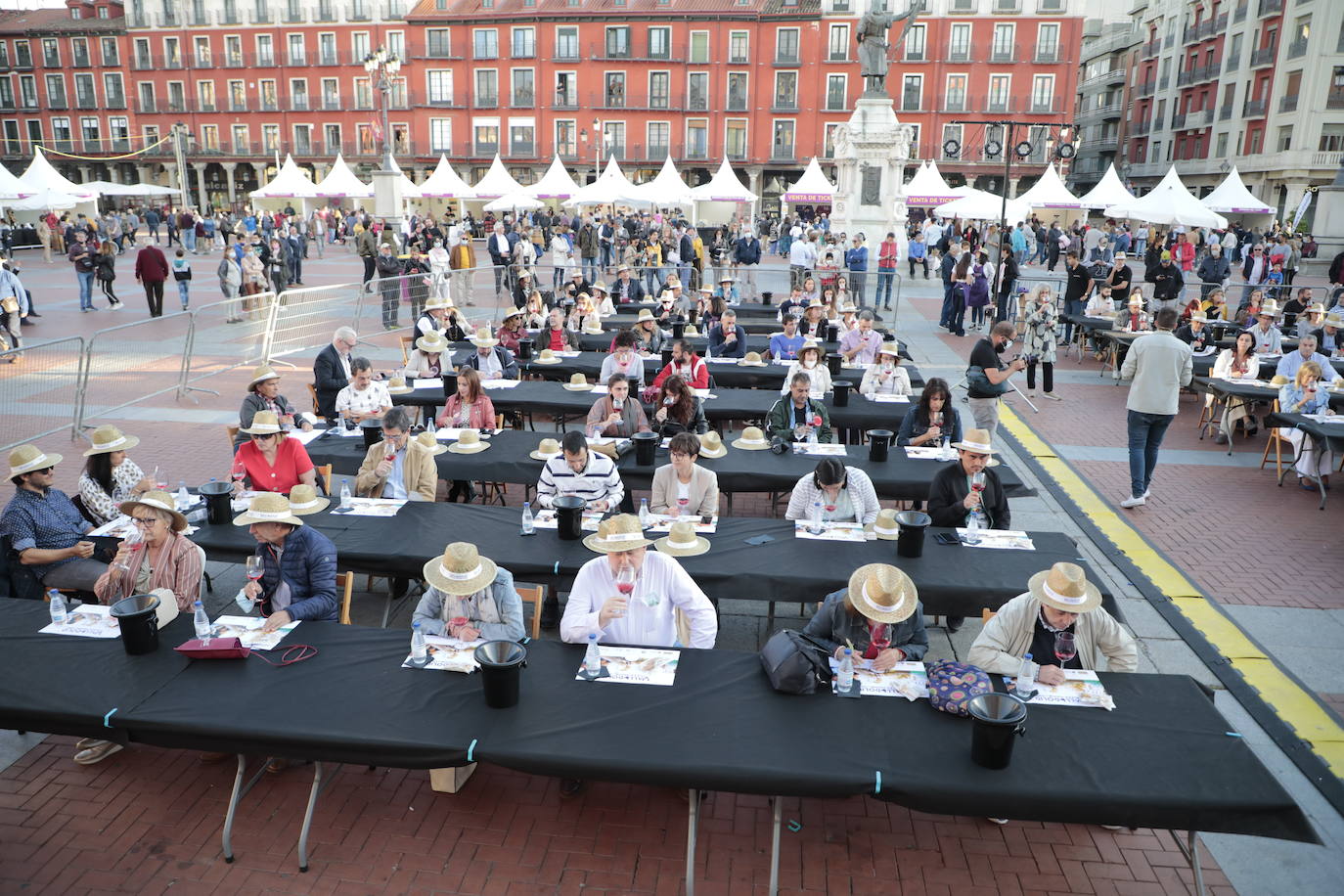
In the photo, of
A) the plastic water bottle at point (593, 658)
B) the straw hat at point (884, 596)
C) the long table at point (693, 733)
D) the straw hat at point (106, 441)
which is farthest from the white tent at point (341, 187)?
the straw hat at point (884, 596)

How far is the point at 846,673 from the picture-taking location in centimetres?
467

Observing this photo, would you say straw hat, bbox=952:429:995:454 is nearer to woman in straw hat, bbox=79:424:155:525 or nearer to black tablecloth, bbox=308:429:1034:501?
black tablecloth, bbox=308:429:1034:501

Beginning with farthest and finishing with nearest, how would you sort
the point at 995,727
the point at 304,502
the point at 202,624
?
the point at 304,502 → the point at 202,624 → the point at 995,727

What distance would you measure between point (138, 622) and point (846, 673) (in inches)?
147

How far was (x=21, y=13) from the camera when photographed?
227 ft

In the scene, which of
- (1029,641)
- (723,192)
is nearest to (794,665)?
(1029,641)

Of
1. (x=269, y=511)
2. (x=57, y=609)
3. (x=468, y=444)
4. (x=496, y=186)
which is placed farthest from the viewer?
(x=496, y=186)

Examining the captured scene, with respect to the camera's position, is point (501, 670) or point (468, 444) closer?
point (501, 670)

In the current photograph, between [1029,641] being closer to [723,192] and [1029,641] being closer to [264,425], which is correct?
[264,425]

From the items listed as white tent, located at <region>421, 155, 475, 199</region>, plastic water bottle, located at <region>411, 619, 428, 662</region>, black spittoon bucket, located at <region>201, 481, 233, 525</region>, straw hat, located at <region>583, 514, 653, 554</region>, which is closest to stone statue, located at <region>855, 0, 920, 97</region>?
white tent, located at <region>421, 155, 475, 199</region>

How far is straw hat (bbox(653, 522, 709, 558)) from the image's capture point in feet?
20.1

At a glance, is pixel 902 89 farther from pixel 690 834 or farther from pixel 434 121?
pixel 690 834

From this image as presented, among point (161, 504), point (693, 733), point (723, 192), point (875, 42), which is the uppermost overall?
point (875, 42)

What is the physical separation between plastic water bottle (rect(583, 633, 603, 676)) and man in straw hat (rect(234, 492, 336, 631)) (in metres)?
1.75
